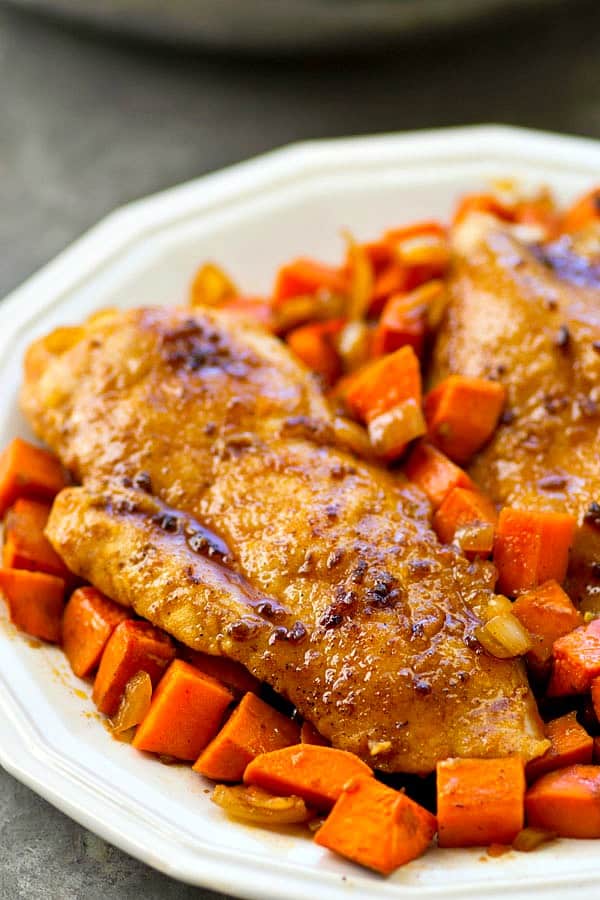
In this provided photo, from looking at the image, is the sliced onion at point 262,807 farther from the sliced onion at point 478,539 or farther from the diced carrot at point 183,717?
the sliced onion at point 478,539

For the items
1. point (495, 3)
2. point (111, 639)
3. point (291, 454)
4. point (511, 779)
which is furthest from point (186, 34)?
point (511, 779)

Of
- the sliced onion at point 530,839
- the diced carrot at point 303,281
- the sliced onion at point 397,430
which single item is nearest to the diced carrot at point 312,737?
the sliced onion at point 530,839

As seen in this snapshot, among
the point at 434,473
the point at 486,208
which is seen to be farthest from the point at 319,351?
the point at 486,208

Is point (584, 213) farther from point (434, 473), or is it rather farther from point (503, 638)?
point (503, 638)

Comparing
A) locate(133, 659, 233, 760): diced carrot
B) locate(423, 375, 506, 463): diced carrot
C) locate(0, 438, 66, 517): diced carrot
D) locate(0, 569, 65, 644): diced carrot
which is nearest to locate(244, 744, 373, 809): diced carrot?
locate(133, 659, 233, 760): diced carrot

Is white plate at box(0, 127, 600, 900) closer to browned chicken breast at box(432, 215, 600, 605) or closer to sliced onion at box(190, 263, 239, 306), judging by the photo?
sliced onion at box(190, 263, 239, 306)

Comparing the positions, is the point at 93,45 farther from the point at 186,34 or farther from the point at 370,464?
the point at 370,464

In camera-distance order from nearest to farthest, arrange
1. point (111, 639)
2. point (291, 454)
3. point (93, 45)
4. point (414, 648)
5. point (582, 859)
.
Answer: point (582, 859) → point (414, 648) → point (111, 639) → point (291, 454) → point (93, 45)
